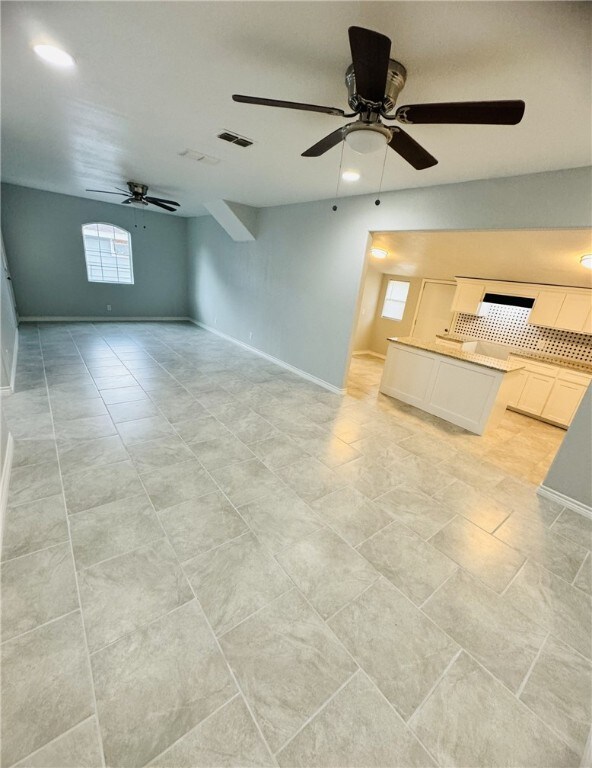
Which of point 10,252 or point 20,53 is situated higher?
point 20,53

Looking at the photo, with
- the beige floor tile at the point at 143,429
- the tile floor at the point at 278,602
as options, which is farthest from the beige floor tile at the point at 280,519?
the beige floor tile at the point at 143,429

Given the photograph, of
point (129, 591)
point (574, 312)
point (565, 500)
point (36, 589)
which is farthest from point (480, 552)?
point (574, 312)

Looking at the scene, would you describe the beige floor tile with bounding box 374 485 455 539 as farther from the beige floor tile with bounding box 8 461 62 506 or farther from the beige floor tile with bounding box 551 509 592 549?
the beige floor tile with bounding box 8 461 62 506

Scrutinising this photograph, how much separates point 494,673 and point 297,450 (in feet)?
6.42

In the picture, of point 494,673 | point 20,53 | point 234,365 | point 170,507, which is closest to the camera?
point 494,673

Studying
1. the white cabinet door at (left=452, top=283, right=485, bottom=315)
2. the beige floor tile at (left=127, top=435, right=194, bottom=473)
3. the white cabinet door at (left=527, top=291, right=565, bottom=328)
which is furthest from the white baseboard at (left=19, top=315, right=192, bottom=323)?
the white cabinet door at (left=527, top=291, right=565, bottom=328)

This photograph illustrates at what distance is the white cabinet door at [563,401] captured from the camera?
418 cm

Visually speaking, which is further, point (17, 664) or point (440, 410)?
point (440, 410)

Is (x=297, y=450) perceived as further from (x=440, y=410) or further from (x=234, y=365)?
(x=234, y=365)

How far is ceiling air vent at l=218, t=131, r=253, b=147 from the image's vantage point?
2459 mm

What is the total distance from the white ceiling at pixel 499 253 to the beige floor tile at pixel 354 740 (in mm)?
3411

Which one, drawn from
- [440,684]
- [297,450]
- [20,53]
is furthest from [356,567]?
[20,53]

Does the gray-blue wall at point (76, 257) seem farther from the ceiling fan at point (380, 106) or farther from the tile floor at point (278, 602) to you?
the ceiling fan at point (380, 106)

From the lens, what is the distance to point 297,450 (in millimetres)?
2957
